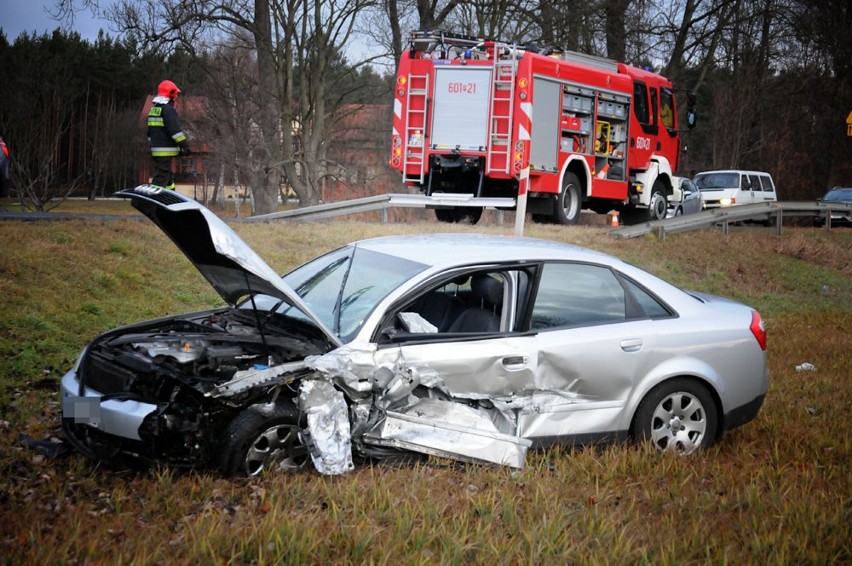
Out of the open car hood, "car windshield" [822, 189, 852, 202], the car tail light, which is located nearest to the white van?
"car windshield" [822, 189, 852, 202]

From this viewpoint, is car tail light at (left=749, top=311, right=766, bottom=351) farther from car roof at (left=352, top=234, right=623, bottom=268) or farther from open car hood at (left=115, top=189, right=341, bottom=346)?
open car hood at (left=115, top=189, right=341, bottom=346)

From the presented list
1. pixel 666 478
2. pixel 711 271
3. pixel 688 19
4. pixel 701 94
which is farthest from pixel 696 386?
pixel 701 94

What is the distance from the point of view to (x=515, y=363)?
557 cm

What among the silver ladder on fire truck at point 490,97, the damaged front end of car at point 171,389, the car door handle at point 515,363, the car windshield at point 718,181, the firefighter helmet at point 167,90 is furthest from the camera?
the car windshield at point 718,181

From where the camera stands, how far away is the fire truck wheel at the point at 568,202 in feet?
58.2

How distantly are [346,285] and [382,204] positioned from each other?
9606 millimetres

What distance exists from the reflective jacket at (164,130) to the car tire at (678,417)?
8.50m

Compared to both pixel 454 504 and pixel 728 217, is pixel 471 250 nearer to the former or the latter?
pixel 454 504

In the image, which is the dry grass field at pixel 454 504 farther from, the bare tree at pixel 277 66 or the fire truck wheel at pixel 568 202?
the bare tree at pixel 277 66

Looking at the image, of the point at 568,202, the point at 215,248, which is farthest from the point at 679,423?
the point at 568,202

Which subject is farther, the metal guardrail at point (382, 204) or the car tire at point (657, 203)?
the car tire at point (657, 203)

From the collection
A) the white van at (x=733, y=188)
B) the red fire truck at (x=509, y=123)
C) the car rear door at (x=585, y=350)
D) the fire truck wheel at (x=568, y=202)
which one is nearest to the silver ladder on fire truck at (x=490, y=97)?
the red fire truck at (x=509, y=123)

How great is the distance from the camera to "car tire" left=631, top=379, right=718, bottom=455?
19.4 ft

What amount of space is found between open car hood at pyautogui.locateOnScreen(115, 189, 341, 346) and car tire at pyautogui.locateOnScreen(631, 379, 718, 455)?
2020mm
